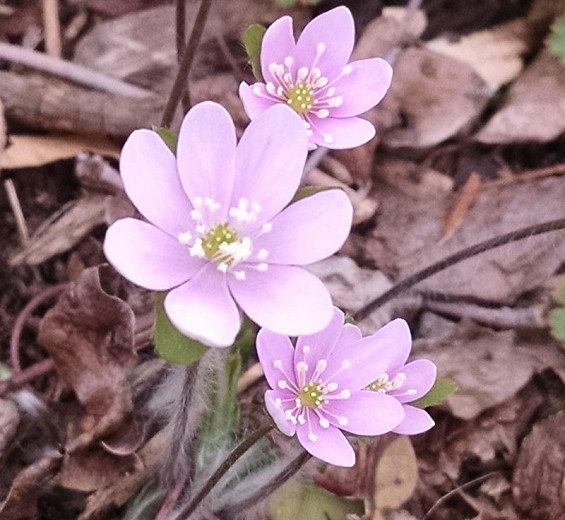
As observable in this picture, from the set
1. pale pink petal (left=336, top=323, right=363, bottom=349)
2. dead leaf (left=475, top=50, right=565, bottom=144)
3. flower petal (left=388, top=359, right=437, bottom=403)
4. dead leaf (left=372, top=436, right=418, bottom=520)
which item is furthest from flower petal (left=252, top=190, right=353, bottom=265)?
dead leaf (left=475, top=50, right=565, bottom=144)

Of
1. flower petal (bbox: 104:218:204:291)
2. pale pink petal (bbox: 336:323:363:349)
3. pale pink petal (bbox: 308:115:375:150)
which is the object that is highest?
flower petal (bbox: 104:218:204:291)

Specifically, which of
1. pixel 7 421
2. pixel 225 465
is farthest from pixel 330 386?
pixel 7 421

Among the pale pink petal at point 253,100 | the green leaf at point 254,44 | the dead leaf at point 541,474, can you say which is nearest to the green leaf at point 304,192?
the pale pink petal at point 253,100

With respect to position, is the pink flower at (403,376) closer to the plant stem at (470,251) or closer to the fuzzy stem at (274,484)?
the fuzzy stem at (274,484)

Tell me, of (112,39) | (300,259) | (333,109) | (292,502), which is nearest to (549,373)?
(292,502)

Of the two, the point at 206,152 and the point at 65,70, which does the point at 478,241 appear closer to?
the point at 65,70

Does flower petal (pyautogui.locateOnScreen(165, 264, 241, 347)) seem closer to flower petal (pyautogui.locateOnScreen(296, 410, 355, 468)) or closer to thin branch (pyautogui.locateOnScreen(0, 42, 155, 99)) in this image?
flower petal (pyautogui.locateOnScreen(296, 410, 355, 468))
